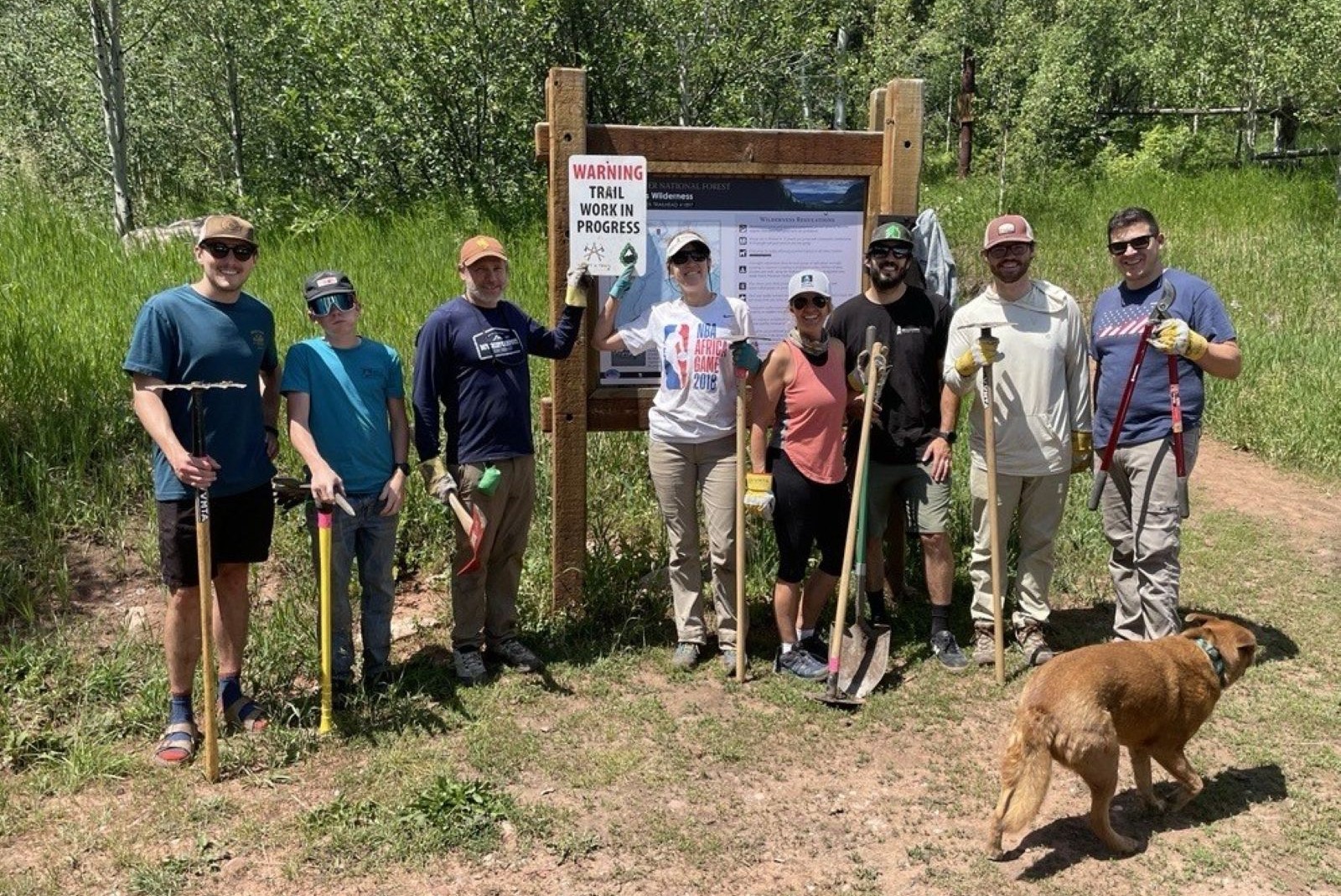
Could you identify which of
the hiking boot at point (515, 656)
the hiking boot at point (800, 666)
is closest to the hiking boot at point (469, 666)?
the hiking boot at point (515, 656)

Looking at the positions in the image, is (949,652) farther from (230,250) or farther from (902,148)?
(230,250)

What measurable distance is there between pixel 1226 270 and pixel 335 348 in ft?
39.8

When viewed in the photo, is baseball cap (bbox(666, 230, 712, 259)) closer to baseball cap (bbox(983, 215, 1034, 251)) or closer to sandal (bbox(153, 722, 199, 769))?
baseball cap (bbox(983, 215, 1034, 251))

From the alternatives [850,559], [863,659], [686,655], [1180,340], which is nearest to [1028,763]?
[850,559]

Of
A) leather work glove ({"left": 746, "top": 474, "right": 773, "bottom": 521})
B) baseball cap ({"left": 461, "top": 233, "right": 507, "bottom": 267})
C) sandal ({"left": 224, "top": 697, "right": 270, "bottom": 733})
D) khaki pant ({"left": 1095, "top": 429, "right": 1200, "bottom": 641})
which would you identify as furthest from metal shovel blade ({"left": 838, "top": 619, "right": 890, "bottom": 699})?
sandal ({"left": 224, "top": 697, "right": 270, "bottom": 733})

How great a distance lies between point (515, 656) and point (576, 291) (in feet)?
5.98

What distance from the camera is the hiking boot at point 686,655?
4.98 meters

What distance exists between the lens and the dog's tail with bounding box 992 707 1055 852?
126 inches

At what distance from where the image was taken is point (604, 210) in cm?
485

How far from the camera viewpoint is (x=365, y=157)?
12023 mm

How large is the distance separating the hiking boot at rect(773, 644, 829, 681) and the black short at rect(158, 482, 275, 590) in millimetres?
2479

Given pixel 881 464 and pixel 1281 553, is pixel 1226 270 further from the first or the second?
pixel 881 464

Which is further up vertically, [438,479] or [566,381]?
[566,381]

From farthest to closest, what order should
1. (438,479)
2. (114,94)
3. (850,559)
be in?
(114,94) → (850,559) → (438,479)
